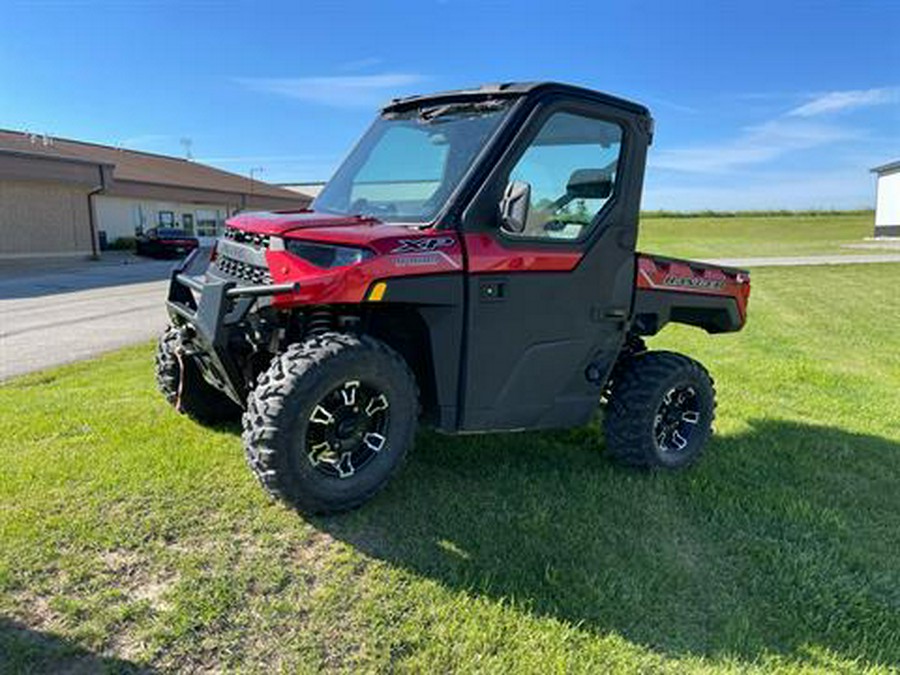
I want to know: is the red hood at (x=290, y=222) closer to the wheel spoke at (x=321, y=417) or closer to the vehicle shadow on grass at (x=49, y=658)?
the wheel spoke at (x=321, y=417)

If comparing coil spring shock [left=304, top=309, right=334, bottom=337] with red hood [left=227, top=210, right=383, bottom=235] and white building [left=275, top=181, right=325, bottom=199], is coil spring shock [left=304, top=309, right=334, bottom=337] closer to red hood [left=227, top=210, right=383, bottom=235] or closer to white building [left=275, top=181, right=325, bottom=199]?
red hood [left=227, top=210, right=383, bottom=235]

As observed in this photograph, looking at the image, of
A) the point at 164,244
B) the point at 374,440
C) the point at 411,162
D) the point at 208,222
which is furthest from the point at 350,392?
the point at 208,222

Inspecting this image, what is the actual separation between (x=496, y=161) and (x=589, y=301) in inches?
39.6

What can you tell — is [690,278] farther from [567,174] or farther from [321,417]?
[321,417]

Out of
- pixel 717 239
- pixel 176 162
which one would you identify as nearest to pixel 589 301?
pixel 717 239

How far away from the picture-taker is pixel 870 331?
11031 mm

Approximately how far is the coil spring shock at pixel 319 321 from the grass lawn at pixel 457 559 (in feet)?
3.25

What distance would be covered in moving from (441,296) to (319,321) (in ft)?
2.17

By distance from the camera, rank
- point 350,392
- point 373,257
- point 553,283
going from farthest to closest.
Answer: point 553,283 → point 350,392 → point 373,257

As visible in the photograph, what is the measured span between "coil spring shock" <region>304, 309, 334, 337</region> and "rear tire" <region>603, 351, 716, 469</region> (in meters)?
1.96

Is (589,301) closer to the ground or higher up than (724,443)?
higher up

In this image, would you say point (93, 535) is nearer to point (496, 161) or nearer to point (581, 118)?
point (496, 161)

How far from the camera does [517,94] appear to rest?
3.67 meters

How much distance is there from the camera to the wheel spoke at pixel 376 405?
3457 millimetres
